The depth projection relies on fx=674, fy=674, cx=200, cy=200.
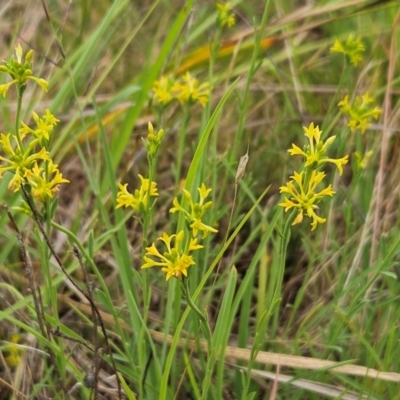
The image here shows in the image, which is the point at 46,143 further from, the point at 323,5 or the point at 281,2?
the point at 281,2

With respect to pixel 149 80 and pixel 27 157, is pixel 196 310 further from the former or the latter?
pixel 149 80

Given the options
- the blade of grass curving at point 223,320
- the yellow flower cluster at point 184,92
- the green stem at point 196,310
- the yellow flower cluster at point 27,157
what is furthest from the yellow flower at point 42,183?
the yellow flower cluster at point 184,92

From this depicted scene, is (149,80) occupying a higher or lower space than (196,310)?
higher

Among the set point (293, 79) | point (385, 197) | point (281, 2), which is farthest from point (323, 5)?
point (385, 197)

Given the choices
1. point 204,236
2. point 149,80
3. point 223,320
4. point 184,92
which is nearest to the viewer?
point 204,236

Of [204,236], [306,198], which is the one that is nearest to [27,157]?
[204,236]

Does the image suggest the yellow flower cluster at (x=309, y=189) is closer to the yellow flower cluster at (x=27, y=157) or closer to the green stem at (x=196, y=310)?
the green stem at (x=196, y=310)

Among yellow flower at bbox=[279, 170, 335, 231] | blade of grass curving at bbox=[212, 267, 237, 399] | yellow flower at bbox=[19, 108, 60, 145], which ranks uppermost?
yellow flower at bbox=[19, 108, 60, 145]

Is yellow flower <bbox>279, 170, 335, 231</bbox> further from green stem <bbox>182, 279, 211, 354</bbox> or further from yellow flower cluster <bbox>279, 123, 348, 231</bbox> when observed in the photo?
green stem <bbox>182, 279, 211, 354</bbox>

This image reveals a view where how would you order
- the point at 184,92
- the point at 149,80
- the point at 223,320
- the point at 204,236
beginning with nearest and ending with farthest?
the point at 204,236, the point at 223,320, the point at 184,92, the point at 149,80

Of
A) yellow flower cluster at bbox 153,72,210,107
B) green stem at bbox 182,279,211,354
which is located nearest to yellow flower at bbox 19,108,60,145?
green stem at bbox 182,279,211,354

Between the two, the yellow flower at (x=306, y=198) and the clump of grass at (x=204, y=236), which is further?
the clump of grass at (x=204, y=236)
